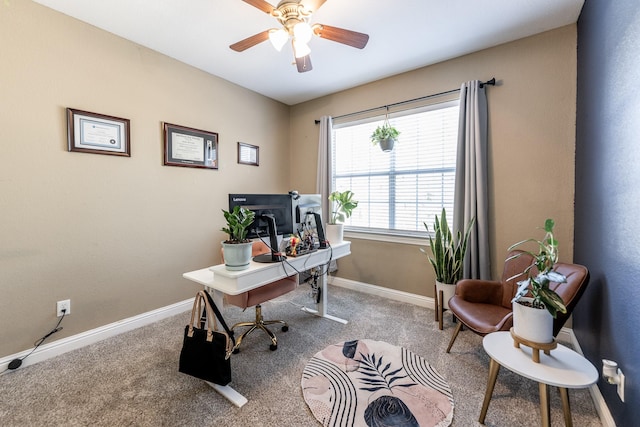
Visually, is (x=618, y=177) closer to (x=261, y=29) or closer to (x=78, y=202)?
(x=261, y=29)

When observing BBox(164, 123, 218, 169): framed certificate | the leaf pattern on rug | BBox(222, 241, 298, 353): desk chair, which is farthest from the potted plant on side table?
BBox(164, 123, 218, 169): framed certificate

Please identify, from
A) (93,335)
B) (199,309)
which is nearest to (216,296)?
(199,309)

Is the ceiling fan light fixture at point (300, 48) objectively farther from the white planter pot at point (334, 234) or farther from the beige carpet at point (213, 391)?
the beige carpet at point (213, 391)

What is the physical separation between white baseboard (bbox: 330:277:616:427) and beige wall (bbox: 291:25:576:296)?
11cm

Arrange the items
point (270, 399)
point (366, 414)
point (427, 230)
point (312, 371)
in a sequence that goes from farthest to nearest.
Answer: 1. point (427, 230)
2. point (312, 371)
3. point (270, 399)
4. point (366, 414)

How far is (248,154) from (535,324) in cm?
323

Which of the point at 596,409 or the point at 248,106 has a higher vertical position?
Result: the point at 248,106

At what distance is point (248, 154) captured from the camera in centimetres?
345

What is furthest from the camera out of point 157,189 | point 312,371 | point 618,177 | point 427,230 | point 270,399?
point 427,230

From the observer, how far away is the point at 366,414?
1.46 metres

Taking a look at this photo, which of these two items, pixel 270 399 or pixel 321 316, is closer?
pixel 270 399

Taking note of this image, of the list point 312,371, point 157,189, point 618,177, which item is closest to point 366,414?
point 312,371

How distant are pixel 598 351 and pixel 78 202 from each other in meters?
3.78

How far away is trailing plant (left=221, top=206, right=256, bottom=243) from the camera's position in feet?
5.39
